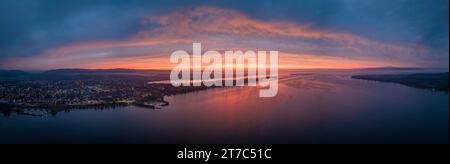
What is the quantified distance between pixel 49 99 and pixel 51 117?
4.66 m

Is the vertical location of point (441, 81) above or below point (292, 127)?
above

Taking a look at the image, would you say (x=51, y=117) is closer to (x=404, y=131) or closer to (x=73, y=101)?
(x=73, y=101)

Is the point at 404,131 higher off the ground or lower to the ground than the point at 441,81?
lower

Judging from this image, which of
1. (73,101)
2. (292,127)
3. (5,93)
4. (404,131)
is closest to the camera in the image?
(404,131)

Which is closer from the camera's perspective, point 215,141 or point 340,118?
point 215,141

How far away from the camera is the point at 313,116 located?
8.85m

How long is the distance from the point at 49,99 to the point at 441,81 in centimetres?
1766

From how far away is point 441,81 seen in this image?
189 inches

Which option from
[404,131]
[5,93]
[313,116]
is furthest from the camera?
[5,93]
